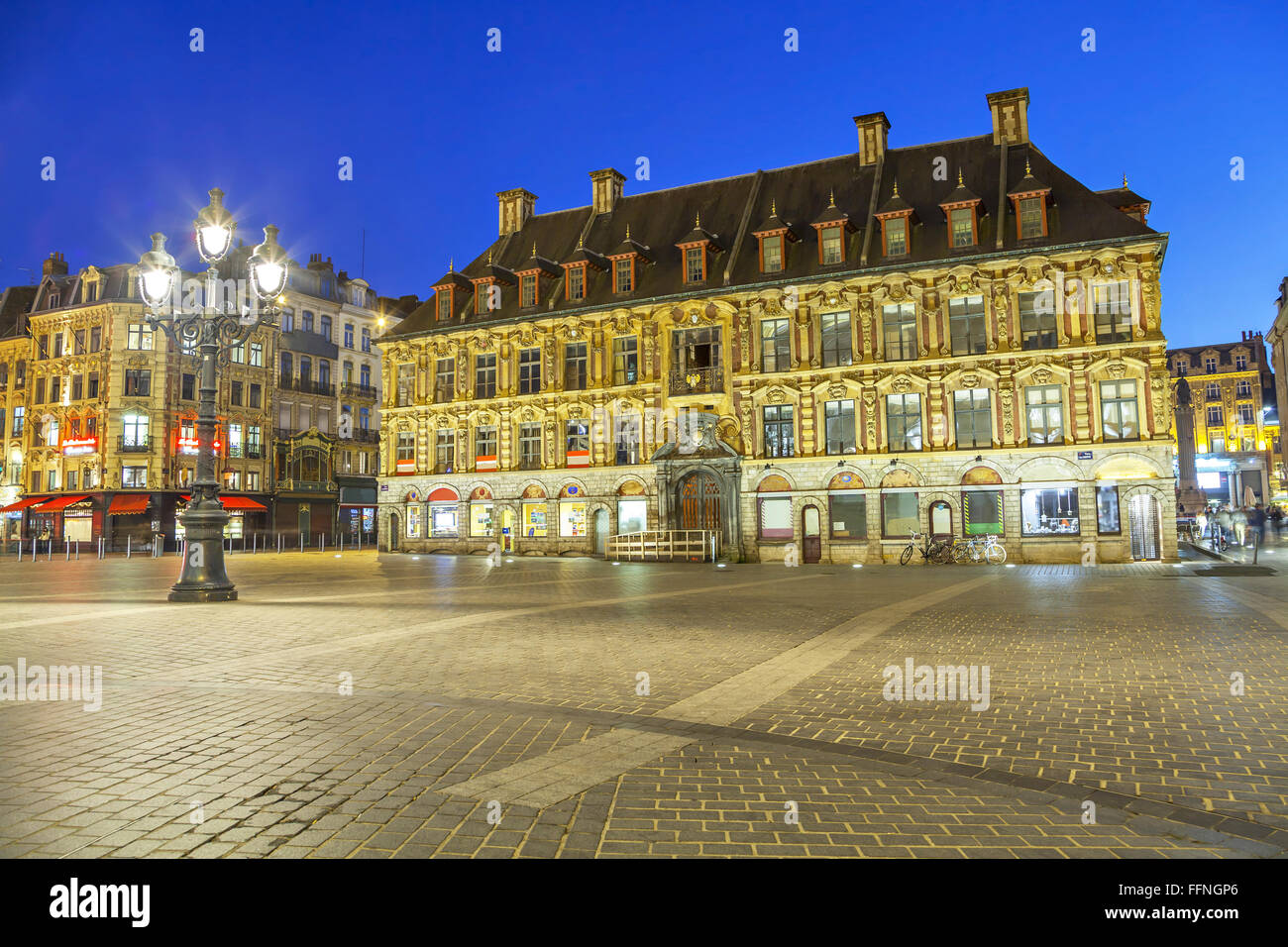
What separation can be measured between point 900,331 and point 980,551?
9255mm

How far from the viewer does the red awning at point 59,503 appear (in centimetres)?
4941

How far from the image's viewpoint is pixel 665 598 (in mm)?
17531

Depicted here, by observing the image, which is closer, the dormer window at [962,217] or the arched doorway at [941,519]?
the arched doorway at [941,519]

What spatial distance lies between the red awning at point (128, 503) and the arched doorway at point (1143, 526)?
50.4m

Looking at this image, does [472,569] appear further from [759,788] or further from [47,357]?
[47,357]

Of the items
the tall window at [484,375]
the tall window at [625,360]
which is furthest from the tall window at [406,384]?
the tall window at [625,360]

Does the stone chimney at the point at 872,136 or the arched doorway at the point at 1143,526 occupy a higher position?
the stone chimney at the point at 872,136

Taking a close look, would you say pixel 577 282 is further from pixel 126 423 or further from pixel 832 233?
pixel 126 423

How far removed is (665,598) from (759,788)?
499 inches

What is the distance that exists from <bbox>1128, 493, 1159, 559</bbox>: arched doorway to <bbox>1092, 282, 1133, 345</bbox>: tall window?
19.4ft

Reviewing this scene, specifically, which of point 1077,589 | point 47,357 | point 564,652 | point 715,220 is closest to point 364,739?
point 564,652

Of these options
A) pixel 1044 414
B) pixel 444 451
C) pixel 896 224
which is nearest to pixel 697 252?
pixel 896 224

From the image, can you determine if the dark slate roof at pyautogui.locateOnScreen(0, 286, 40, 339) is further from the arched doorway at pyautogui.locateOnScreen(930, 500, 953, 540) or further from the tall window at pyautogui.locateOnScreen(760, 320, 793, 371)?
the arched doorway at pyautogui.locateOnScreen(930, 500, 953, 540)

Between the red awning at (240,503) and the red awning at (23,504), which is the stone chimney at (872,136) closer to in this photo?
the red awning at (240,503)
